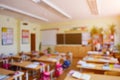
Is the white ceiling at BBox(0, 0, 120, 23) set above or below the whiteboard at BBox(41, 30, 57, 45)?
above

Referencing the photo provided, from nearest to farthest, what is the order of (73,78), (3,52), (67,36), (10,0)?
(73,78), (10,0), (3,52), (67,36)

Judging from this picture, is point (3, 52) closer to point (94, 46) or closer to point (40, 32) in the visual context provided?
point (40, 32)

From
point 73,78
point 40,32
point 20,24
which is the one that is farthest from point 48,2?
point 40,32

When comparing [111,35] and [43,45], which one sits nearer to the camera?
[111,35]

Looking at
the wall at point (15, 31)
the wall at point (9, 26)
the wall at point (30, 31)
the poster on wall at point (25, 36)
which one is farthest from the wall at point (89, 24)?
the wall at point (9, 26)

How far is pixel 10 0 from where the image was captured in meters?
4.56

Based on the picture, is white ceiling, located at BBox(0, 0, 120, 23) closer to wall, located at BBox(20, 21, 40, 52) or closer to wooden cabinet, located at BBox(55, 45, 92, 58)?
wall, located at BBox(20, 21, 40, 52)

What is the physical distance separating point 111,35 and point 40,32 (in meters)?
5.70

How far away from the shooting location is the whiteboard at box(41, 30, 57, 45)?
33.3ft

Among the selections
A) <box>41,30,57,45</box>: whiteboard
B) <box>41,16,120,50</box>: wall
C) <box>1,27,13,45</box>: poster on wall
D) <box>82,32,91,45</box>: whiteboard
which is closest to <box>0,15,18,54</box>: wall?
<box>1,27,13,45</box>: poster on wall

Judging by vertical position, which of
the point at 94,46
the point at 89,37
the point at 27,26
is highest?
the point at 27,26

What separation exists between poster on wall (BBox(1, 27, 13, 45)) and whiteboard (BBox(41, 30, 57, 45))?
11.5ft

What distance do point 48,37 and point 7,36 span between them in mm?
3849

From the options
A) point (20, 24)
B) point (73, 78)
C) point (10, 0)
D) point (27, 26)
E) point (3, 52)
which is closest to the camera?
point (73, 78)
